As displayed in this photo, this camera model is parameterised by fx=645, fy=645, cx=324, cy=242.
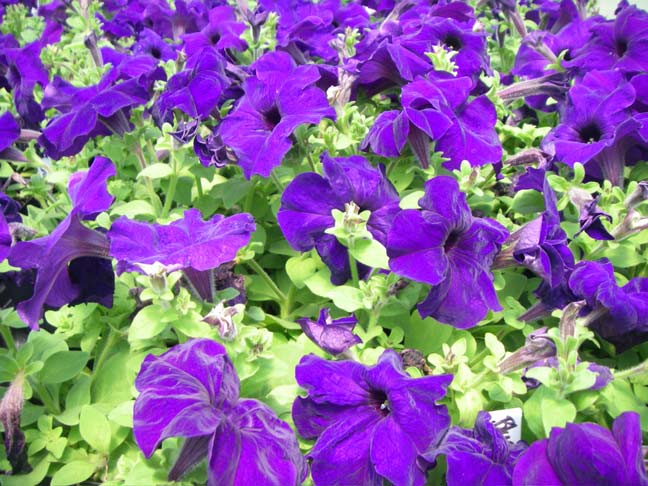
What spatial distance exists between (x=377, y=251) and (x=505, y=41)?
5.16 ft

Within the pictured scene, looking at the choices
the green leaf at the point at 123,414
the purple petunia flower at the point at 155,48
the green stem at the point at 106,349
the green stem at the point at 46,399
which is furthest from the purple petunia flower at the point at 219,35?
the green leaf at the point at 123,414

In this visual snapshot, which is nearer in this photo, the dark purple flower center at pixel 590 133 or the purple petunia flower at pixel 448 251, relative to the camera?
the purple petunia flower at pixel 448 251

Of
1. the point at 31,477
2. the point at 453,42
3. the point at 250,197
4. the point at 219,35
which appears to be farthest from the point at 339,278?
the point at 219,35

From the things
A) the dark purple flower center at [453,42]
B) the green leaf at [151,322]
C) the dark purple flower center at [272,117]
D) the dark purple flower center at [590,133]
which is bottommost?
the green leaf at [151,322]

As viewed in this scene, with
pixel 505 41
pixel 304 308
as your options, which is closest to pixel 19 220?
pixel 304 308

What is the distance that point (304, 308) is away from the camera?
4.41 ft

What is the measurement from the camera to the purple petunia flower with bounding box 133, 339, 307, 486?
0.77m

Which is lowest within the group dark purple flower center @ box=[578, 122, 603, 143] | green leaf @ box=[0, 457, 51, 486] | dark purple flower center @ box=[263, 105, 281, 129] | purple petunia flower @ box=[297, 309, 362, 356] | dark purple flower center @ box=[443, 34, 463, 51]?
green leaf @ box=[0, 457, 51, 486]

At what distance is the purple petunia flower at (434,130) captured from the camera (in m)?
1.19

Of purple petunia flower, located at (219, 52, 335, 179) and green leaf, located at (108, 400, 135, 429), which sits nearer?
green leaf, located at (108, 400, 135, 429)

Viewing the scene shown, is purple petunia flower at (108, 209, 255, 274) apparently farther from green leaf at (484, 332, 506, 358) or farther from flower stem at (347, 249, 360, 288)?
green leaf at (484, 332, 506, 358)

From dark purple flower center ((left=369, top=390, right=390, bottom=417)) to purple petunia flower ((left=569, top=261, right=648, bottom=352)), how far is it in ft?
1.20

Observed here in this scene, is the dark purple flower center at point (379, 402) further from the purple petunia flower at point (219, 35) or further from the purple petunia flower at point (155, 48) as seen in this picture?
the purple petunia flower at point (155, 48)

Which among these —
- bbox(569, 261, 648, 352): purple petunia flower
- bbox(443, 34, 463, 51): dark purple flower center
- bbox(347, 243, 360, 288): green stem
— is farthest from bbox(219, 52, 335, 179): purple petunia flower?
bbox(569, 261, 648, 352): purple petunia flower
